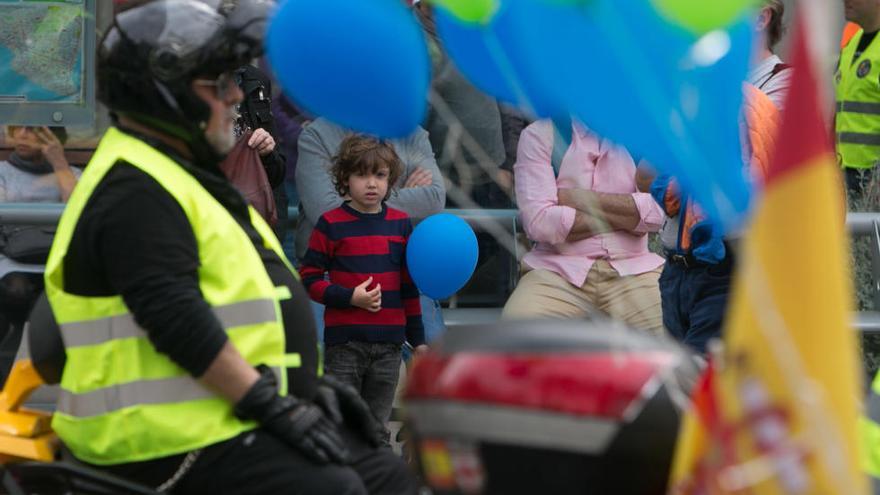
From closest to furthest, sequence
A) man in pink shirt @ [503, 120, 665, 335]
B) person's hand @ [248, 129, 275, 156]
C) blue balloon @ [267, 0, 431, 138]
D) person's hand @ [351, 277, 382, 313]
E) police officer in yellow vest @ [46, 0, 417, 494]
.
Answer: blue balloon @ [267, 0, 431, 138] → police officer in yellow vest @ [46, 0, 417, 494] → man in pink shirt @ [503, 120, 665, 335] → person's hand @ [351, 277, 382, 313] → person's hand @ [248, 129, 275, 156]

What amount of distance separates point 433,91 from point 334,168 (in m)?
0.72

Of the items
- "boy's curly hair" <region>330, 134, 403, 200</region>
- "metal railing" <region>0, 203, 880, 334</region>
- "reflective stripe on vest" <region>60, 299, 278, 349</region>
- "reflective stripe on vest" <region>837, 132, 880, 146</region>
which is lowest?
"metal railing" <region>0, 203, 880, 334</region>

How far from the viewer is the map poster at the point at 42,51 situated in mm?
7191

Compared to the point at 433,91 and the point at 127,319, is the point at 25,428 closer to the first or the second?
the point at 127,319

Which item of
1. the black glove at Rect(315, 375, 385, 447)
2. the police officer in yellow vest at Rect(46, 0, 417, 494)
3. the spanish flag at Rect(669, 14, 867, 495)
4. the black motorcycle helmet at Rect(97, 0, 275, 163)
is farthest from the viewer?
the black glove at Rect(315, 375, 385, 447)

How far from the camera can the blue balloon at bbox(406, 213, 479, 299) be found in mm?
6238

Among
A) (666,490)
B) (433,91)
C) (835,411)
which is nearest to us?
(835,411)

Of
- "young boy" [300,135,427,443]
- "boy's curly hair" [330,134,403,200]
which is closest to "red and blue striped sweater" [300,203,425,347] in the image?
"young boy" [300,135,427,443]

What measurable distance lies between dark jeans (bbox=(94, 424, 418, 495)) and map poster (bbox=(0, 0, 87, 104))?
3934mm

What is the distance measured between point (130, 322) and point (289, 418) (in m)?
0.40

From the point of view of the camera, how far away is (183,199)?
3.55 metres

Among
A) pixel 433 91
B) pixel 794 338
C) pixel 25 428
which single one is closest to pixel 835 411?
pixel 794 338

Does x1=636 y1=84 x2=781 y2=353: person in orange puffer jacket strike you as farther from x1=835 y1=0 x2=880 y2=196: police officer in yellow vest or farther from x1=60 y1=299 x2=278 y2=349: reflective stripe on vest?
x1=835 y1=0 x2=880 y2=196: police officer in yellow vest

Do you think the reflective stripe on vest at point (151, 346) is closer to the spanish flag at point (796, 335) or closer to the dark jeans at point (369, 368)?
the spanish flag at point (796, 335)
